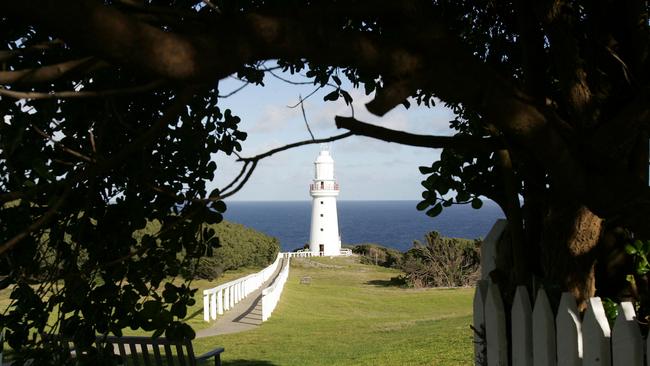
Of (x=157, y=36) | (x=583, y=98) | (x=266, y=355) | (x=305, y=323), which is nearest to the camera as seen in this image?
(x=157, y=36)

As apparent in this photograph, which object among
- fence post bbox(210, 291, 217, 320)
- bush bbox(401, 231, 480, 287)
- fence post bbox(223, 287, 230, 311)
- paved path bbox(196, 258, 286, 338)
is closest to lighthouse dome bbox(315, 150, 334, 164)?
bush bbox(401, 231, 480, 287)

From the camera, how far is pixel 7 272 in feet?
11.1

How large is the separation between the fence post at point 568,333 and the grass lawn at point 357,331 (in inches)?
228

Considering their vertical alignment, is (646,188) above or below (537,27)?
below

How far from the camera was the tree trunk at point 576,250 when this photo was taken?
11.0 feet

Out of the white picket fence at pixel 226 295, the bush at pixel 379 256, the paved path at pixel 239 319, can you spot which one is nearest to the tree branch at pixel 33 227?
the white picket fence at pixel 226 295

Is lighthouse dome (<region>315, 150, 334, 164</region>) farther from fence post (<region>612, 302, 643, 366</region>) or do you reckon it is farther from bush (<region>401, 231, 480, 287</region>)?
fence post (<region>612, 302, 643, 366</region>)

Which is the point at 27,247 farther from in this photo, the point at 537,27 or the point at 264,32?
the point at 537,27

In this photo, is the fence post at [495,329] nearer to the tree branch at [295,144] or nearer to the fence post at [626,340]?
the fence post at [626,340]

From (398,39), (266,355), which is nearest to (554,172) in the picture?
(398,39)

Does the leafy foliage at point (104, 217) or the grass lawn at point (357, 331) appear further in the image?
the grass lawn at point (357, 331)

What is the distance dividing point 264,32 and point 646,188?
1.52m

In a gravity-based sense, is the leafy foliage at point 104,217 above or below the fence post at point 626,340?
above

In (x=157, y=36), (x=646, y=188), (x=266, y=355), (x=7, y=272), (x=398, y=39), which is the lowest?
(x=266, y=355)
